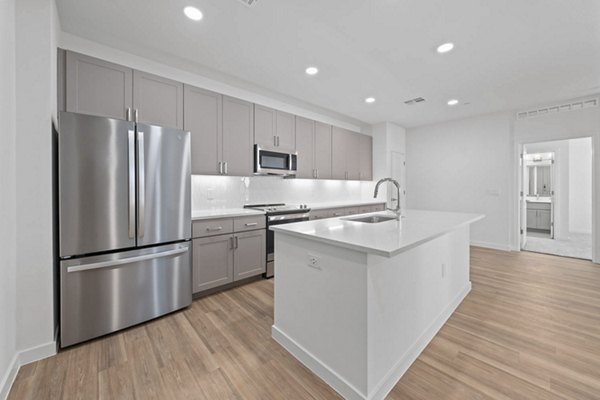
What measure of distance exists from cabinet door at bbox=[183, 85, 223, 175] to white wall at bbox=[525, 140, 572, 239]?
7180 millimetres

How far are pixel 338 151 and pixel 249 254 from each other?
2816 mm

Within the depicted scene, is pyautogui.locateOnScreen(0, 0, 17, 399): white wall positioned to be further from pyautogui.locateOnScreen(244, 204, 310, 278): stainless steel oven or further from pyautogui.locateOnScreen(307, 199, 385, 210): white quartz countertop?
pyautogui.locateOnScreen(307, 199, 385, 210): white quartz countertop

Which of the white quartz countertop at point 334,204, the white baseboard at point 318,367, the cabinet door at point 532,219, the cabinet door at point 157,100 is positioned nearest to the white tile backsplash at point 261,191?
the white quartz countertop at point 334,204

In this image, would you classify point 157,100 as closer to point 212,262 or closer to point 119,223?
point 119,223

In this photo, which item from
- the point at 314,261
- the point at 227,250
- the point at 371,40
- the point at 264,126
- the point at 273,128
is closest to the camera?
the point at 314,261

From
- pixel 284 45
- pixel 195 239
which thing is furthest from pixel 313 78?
pixel 195 239

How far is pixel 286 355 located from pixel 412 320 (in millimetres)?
948

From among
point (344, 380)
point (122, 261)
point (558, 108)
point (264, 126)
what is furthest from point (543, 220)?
point (122, 261)

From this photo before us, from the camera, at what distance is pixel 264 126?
3592mm

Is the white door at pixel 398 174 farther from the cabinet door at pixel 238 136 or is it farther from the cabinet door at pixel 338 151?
the cabinet door at pixel 238 136

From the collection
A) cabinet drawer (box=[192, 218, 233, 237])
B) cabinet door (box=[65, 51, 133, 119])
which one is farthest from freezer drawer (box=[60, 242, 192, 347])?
cabinet door (box=[65, 51, 133, 119])

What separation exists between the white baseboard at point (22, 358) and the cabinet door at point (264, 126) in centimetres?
285

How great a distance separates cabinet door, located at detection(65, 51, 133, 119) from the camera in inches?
84.7

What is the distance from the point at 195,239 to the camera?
8.60 ft
